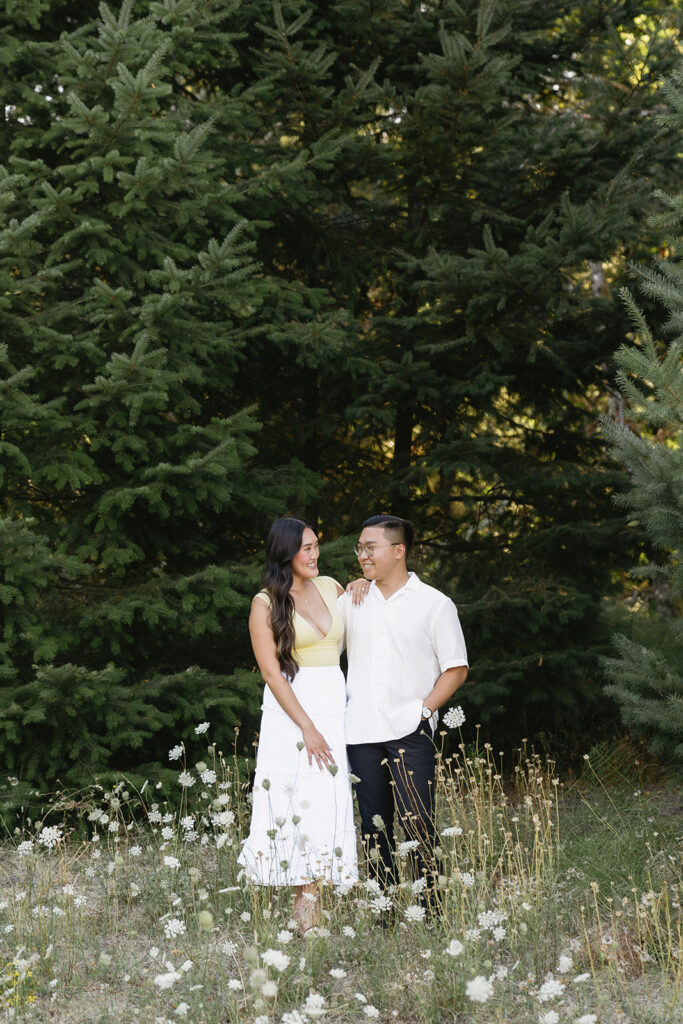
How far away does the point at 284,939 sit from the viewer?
124 inches

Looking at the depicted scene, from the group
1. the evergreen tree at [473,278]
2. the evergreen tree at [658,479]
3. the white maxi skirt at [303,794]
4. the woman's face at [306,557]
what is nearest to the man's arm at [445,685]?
the white maxi skirt at [303,794]

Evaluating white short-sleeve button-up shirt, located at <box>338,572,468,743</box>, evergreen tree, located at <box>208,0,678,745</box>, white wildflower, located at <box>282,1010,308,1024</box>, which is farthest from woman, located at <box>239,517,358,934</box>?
evergreen tree, located at <box>208,0,678,745</box>

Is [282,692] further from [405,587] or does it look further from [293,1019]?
[293,1019]

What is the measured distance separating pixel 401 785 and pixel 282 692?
0.70m

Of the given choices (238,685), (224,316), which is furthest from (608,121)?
(238,685)

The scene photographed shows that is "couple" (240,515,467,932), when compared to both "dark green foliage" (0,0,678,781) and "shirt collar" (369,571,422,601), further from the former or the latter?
"dark green foliage" (0,0,678,781)

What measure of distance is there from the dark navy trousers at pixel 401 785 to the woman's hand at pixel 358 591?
2.17 ft

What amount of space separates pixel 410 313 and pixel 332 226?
44.0 inches

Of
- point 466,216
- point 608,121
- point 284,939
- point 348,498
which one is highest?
point 608,121

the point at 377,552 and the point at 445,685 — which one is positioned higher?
the point at 377,552

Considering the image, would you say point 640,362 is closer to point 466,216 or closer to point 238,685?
point 238,685

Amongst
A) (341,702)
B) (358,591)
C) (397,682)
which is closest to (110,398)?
(358,591)

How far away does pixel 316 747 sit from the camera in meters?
4.13

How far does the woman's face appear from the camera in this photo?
429 cm
